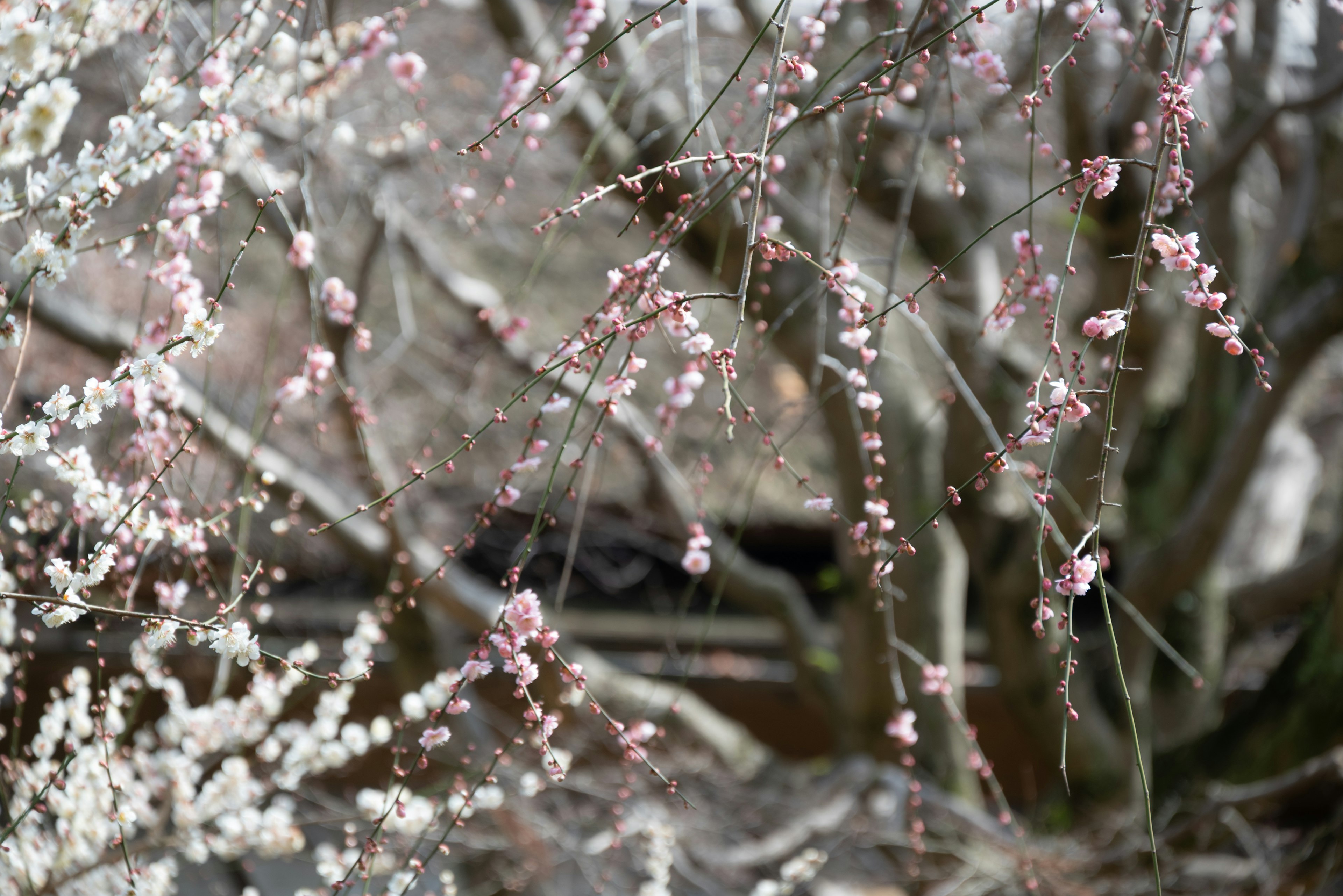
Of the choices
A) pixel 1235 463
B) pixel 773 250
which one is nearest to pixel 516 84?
pixel 773 250

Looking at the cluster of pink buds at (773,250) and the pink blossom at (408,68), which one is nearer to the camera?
the cluster of pink buds at (773,250)

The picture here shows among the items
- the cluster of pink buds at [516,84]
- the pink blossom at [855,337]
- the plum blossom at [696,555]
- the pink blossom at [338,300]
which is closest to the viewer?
the pink blossom at [855,337]

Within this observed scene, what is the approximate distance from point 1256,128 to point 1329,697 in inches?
47.8

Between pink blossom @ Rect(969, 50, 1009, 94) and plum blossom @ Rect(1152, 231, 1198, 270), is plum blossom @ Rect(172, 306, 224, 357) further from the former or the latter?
pink blossom @ Rect(969, 50, 1009, 94)

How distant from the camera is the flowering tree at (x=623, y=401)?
1.03 metres

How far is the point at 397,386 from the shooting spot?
147 inches

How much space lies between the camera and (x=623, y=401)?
1925mm

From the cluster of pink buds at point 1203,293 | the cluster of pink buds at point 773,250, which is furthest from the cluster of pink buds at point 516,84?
the cluster of pink buds at point 1203,293

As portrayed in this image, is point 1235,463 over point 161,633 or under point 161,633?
over

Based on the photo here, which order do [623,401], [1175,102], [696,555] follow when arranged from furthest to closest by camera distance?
1. [623,401]
2. [696,555]
3. [1175,102]

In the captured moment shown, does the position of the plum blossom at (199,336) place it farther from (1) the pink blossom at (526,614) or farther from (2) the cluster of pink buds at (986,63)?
(2) the cluster of pink buds at (986,63)

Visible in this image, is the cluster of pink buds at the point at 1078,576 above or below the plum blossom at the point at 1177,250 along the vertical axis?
below

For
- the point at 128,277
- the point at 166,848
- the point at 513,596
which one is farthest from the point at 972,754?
the point at 128,277

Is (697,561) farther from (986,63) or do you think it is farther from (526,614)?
(986,63)
